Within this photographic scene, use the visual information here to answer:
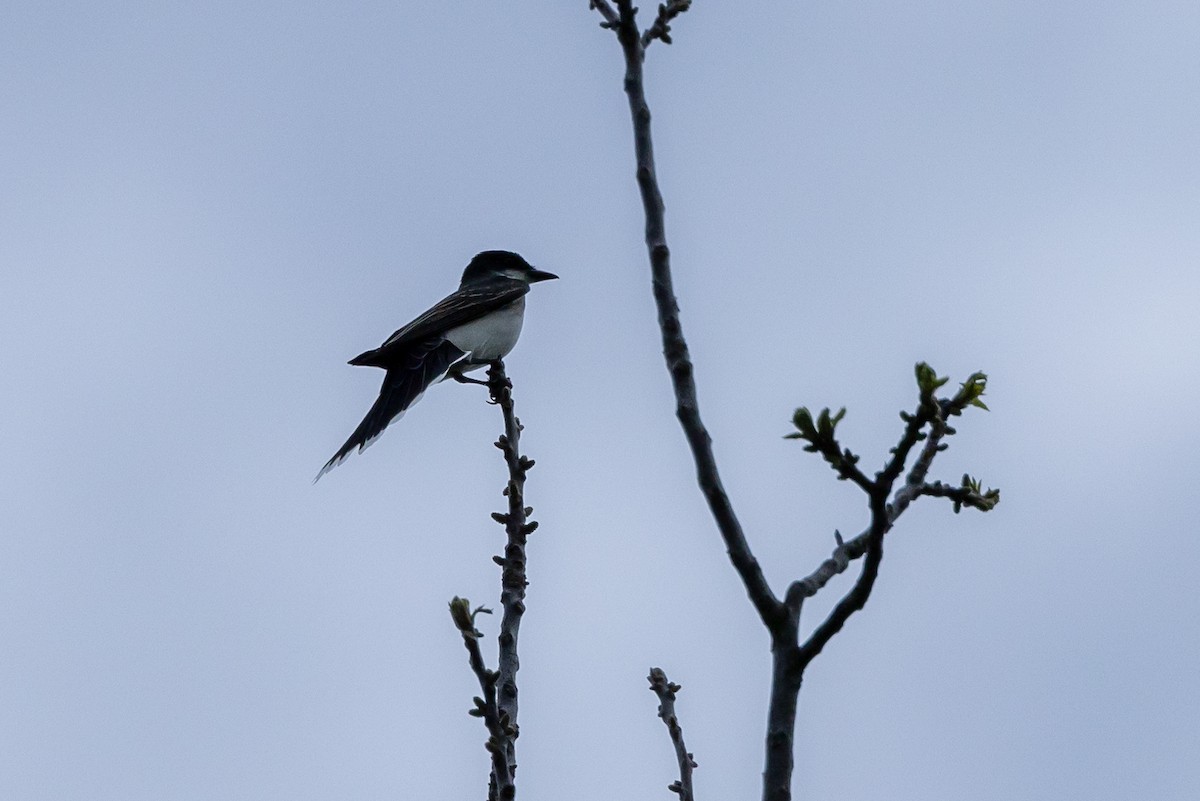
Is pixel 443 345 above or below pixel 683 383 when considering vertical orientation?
above

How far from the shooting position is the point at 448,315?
10.2 m

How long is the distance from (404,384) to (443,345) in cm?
71

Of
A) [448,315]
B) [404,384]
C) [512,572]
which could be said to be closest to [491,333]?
[448,315]

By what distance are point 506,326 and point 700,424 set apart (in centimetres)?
807

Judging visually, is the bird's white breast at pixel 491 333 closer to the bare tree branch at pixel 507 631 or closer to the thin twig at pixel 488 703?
the bare tree branch at pixel 507 631

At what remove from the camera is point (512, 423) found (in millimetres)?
5297

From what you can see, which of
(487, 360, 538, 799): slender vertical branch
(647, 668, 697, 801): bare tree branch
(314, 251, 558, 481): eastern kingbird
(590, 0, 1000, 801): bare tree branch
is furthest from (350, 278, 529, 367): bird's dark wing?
(590, 0, 1000, 801): bare tree branch

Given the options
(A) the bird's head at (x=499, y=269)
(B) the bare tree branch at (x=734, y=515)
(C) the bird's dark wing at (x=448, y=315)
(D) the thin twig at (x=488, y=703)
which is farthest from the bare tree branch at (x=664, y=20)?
(A) the bird's head at (x=499, y=269)

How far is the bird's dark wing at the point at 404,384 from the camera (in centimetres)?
Result: 838

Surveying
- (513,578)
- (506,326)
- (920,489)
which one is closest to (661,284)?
(920,489)

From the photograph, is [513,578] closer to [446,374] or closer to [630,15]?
[630,15]

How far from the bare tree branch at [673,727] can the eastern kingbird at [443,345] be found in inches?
166

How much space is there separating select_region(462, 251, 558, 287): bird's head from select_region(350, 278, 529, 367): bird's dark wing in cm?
57

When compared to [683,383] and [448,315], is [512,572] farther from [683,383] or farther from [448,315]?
[448,315]
